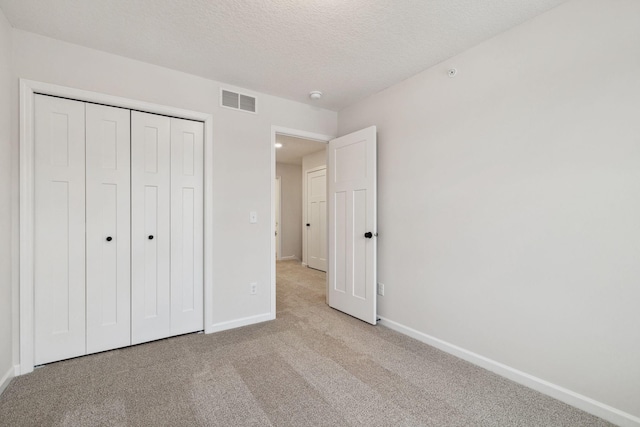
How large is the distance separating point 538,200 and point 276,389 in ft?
7.00

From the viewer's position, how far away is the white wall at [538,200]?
5.29 feet

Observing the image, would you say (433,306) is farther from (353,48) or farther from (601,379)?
(353,48)

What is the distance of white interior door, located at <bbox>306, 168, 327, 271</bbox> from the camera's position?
591cm

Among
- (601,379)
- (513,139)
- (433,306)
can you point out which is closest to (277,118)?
(513,139)

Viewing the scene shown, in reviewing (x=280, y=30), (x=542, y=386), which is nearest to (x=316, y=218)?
(x=280, y=30)

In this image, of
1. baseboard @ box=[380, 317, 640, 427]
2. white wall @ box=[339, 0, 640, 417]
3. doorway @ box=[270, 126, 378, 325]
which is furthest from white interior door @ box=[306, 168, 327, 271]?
baseboard @ box=[380, 317, 640, 427]

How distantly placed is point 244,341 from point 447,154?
7.97ft

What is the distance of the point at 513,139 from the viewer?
6.70 ft

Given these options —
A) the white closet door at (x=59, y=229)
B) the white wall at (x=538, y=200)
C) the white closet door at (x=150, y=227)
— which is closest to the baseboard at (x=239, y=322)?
the white closet door at (x=150, y=227)

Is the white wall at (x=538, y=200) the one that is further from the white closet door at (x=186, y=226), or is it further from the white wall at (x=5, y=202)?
the white wall at (x=5, y=202)

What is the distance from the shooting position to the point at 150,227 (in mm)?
2584

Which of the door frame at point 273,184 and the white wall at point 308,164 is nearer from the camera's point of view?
the door frame at point 273,184

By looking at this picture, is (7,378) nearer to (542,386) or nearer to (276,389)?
(276,389)

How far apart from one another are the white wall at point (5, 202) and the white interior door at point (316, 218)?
444cm
